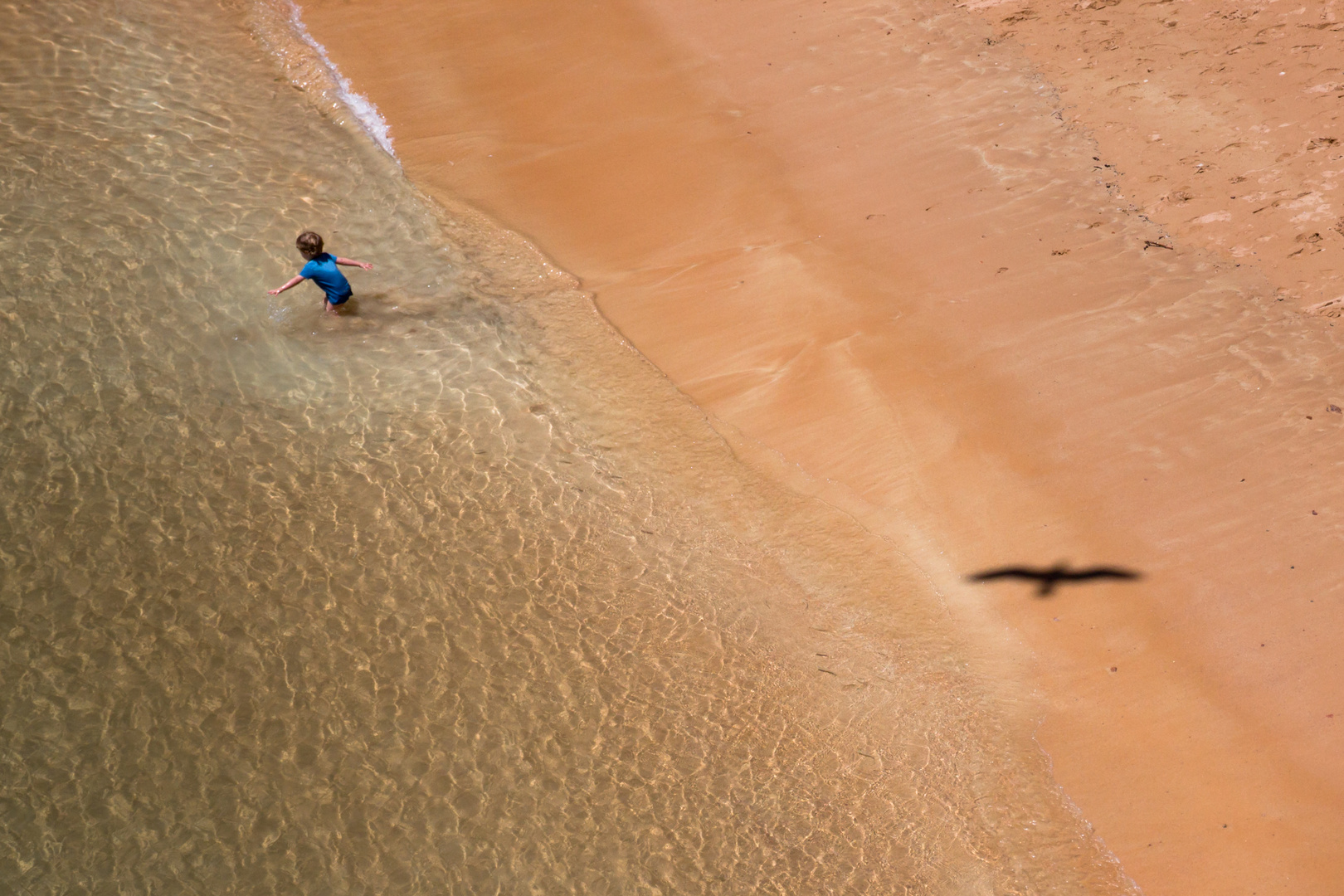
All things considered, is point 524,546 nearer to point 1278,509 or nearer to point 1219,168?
point 1278,509

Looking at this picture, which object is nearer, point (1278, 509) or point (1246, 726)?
point (1246, 726)

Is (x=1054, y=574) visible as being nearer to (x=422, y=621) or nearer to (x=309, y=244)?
(x=422, y=621)

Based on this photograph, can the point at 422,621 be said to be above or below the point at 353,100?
below

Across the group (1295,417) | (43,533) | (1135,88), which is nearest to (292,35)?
(43,533)

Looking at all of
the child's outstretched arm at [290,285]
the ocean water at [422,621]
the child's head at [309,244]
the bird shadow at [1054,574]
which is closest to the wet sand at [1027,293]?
the bird shadow at [1054,574]

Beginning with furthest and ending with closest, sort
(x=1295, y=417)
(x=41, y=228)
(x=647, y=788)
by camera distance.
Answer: (x=41, y=228) → (x=1295, y=417) → (x=647, y=788)

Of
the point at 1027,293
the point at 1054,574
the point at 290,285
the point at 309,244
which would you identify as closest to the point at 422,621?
the point at 290,285

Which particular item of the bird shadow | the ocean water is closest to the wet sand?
the bird shadow
